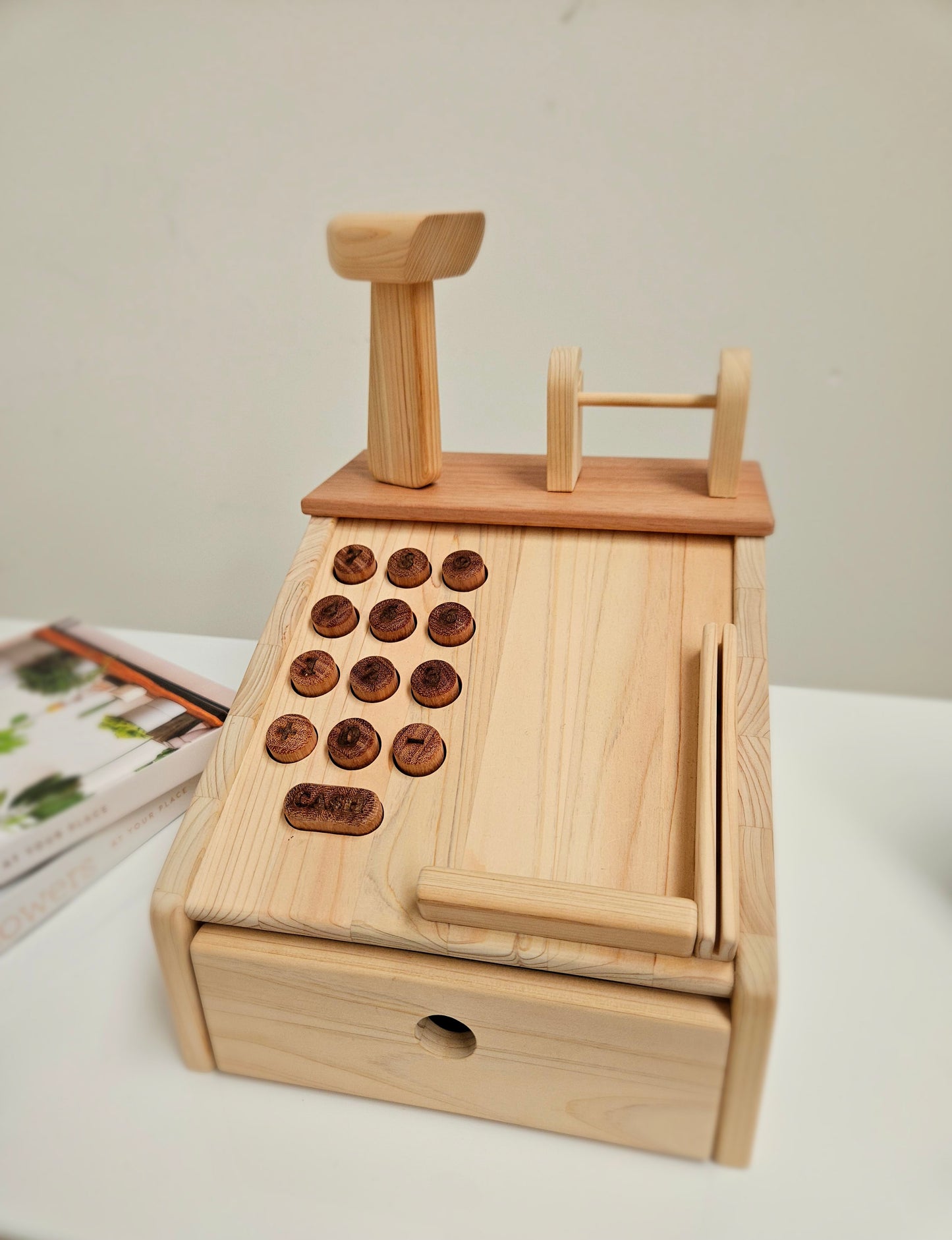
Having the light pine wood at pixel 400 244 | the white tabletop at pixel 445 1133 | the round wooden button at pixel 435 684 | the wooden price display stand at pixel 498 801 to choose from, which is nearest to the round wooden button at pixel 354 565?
the wooden price display stand at pixel 498 801

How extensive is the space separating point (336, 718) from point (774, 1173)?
0.42 meters

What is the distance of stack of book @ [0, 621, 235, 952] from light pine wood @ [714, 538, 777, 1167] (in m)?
0.39

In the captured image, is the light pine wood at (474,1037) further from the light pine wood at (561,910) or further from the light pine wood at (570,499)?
the light pine wood at (570,499)

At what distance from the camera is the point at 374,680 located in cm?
68

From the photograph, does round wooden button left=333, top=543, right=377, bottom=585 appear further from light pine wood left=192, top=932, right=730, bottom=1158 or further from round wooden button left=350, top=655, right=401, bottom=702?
light pine wood left=192, top=932, right=730, bottom=1158

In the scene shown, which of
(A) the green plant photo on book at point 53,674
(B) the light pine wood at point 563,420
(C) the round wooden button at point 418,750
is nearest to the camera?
(A) the green plant photo on book at point 53,674

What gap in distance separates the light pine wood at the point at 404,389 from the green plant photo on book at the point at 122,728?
1.03 feet

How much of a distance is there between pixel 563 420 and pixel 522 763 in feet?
0.99

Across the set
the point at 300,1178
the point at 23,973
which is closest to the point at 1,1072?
the point at 23,973

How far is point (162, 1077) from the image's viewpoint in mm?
632

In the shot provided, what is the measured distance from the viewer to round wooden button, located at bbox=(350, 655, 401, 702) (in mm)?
674

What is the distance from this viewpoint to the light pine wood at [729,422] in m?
0.70

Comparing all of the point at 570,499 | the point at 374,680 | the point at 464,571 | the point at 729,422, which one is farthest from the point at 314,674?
the point at 729,422

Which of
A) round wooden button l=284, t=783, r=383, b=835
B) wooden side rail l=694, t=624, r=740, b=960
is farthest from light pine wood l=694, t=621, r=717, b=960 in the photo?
round wooden button l=284, t=783, r=383, b=835
